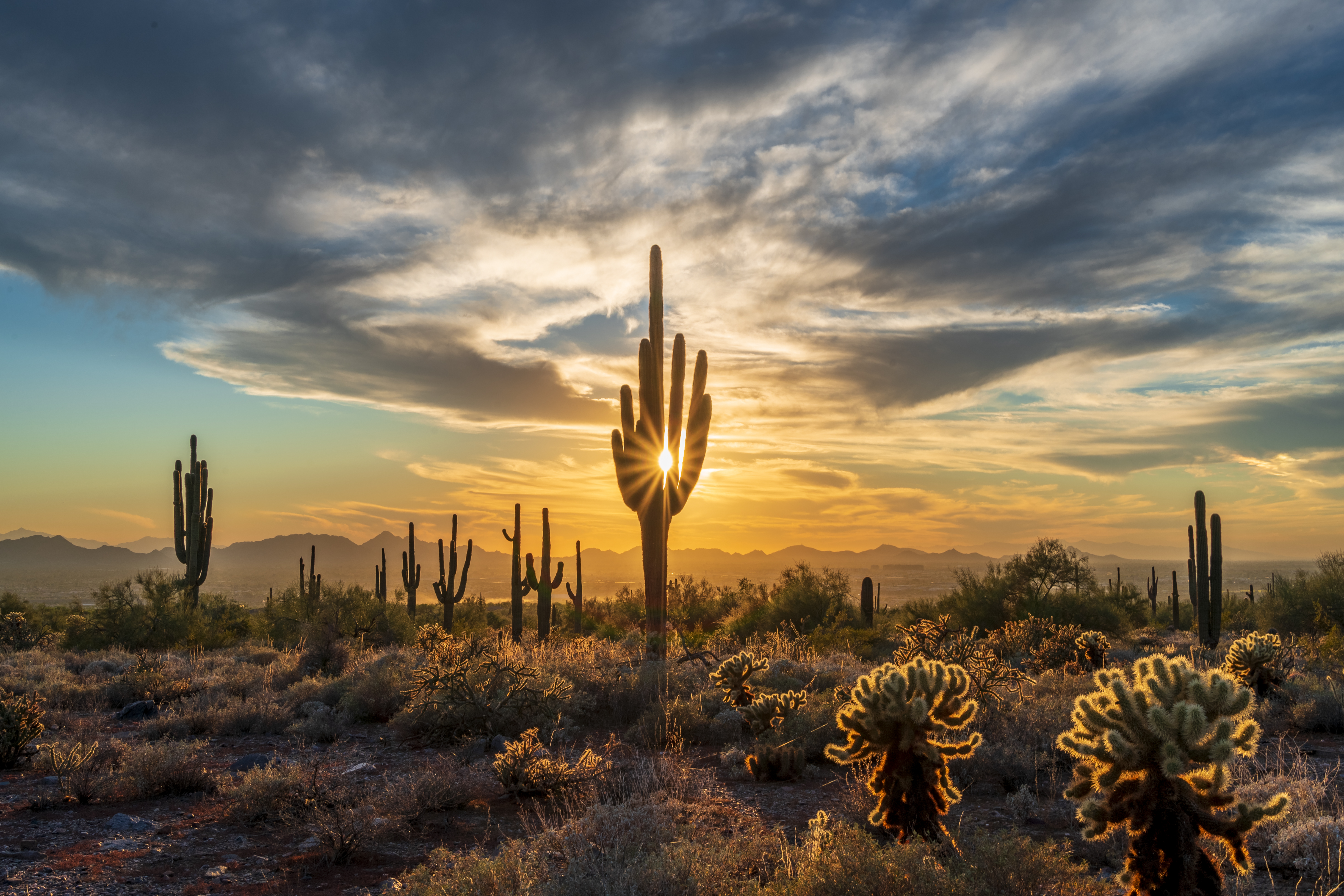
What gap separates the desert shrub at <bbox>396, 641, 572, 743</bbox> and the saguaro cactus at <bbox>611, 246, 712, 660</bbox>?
117 inches

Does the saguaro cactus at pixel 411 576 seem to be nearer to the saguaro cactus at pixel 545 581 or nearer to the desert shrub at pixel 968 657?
the saguaro cactus at pixel 545 581

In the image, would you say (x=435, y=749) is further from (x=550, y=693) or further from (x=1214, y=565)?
(x=1214, y=565)

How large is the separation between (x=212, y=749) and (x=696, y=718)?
22.1 feet

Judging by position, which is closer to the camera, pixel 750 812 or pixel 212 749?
pixel 750 812

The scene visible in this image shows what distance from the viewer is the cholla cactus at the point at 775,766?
897 centimetres

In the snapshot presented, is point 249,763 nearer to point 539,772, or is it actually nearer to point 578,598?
point 539,772

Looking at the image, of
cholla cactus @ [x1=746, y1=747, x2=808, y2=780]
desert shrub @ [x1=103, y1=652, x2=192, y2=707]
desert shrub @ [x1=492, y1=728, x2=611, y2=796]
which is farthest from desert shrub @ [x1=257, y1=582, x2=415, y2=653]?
cholla cactus @ [x1=746, y1=747, x2=808, y2=780]

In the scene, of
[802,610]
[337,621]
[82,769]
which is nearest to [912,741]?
[82,769]

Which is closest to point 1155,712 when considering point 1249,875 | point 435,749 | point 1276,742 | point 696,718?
point 1249,875

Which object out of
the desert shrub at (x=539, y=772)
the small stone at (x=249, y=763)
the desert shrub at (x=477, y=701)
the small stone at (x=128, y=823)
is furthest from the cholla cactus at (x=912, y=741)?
the small stone at (x=249, y=763)

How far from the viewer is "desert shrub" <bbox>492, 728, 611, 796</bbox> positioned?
804cm

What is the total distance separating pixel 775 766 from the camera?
9008mm

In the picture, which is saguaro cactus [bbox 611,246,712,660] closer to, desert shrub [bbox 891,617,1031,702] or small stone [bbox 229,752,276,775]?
desert shrub [bbox 891,617,1031,702]

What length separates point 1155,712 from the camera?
14.6ft
